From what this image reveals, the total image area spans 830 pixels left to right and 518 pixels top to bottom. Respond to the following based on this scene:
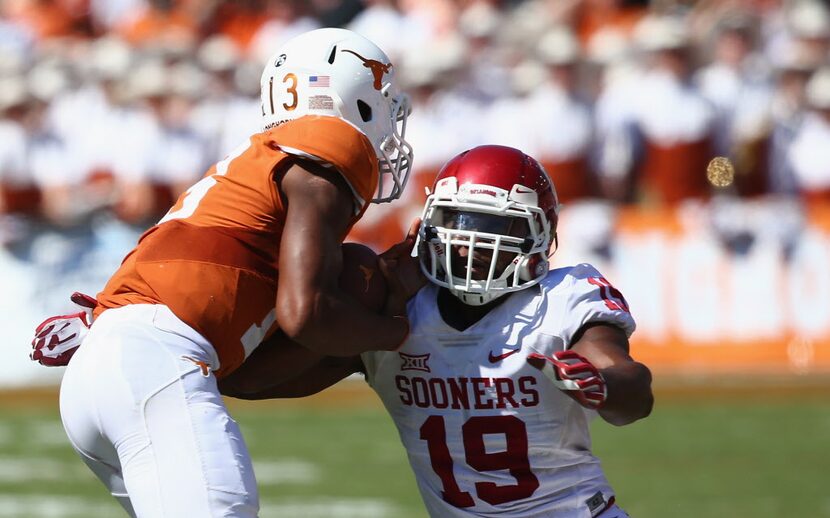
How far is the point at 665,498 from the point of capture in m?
6.54

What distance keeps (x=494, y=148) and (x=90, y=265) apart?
6.42 meters

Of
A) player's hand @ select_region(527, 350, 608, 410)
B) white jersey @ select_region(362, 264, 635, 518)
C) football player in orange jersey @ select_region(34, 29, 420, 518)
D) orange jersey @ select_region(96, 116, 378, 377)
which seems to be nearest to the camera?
player's hand @ select_region(527, 350, 608, 410)

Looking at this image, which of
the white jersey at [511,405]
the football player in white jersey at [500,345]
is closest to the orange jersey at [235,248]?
the football player in white jersey at [500,345]

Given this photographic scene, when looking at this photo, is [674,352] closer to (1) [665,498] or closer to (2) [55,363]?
(1) [665,498]

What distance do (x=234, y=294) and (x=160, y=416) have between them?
0.35 metres

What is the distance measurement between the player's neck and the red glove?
34.7 inches

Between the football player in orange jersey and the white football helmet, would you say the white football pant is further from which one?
the white football helmet

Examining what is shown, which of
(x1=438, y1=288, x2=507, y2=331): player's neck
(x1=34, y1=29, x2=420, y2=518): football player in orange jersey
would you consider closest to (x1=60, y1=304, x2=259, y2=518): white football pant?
(x1=34, y1=29, x2=420, y2=518): football player in orange jersey

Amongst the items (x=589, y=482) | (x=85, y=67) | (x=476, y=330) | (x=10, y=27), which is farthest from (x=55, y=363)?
(x=10, y=27)

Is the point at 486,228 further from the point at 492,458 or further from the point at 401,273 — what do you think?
the point at 492,458

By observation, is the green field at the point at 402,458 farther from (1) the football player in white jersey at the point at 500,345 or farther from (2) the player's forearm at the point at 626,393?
(2) the player's forearm at the point at 626,393

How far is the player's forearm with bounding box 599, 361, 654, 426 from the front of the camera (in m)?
3.30

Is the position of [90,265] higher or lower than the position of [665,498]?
higher

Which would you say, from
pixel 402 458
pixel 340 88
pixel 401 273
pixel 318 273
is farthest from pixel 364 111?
pixel 402 458
